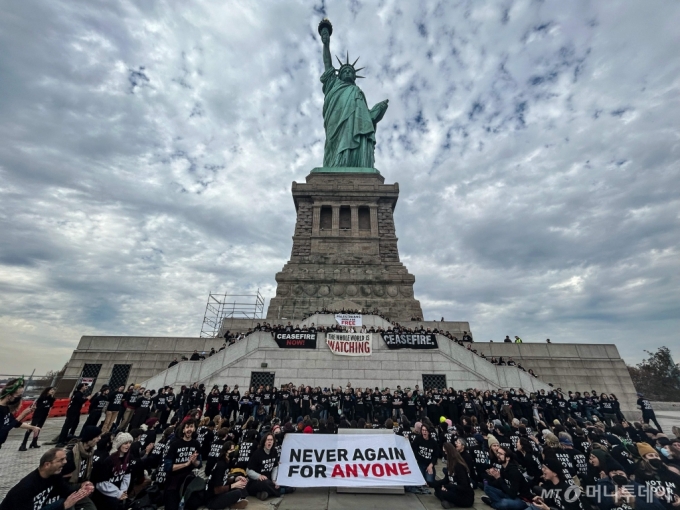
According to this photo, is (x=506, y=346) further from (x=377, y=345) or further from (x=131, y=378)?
(x=131, y=378)

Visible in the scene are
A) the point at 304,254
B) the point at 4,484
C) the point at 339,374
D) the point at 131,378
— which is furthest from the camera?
the point at 304,254

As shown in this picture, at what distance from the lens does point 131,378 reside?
2352cm

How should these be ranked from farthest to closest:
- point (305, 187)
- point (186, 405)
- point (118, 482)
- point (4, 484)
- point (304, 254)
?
1. point (305, 187)
2. point (304, 254)
3. point (186, 405)
4. point (4, 484)
5. point (118, 482)

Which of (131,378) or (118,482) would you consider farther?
Result: (131,378)

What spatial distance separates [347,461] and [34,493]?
221 inches

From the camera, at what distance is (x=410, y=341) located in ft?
69.6

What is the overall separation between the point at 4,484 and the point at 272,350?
554 inches

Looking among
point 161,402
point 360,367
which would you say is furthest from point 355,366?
point 161,402

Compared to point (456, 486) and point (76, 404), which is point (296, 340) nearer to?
point (76, 404)

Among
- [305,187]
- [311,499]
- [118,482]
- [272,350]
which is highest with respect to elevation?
[305,187]

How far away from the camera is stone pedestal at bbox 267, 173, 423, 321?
32.7 m

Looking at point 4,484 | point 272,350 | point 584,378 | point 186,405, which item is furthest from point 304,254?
point 4,484

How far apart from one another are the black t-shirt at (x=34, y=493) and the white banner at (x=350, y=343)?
1704cm

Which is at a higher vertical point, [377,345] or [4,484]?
[377,345]
